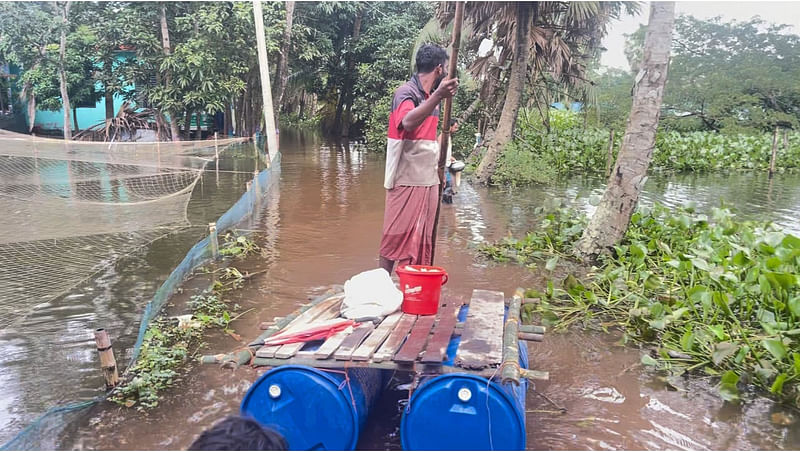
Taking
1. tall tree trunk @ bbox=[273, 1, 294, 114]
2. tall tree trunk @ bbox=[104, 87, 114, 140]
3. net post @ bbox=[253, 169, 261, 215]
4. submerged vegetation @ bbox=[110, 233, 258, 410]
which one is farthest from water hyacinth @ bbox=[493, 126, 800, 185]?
tall tree trunk @ bbox=[104, 87, 114, 140]

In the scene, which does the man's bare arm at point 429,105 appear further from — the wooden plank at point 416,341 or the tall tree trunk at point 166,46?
the tall tree trunk at point 166,46

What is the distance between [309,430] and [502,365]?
35.4 inches

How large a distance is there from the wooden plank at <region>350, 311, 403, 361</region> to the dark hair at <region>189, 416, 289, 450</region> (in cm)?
108

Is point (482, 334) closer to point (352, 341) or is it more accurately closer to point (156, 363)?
point (352, 341)

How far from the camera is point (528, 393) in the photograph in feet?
11.8

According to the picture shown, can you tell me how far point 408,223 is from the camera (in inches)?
153

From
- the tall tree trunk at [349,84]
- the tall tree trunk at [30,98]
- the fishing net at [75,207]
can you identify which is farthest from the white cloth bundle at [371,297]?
Result: the tall tree trunk at [349,84]

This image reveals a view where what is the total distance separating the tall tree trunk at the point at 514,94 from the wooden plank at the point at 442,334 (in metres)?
9.17

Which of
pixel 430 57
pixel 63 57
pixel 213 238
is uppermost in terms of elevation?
pixel 63 57

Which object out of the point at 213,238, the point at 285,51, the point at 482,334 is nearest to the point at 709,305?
the point at 482,334

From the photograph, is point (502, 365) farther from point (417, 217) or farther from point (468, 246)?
point (468, 246)

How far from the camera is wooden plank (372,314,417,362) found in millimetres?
2496

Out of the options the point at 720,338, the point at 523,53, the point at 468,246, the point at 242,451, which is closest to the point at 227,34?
the point at 523,53

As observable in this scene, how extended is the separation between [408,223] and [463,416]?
5.55 feet
